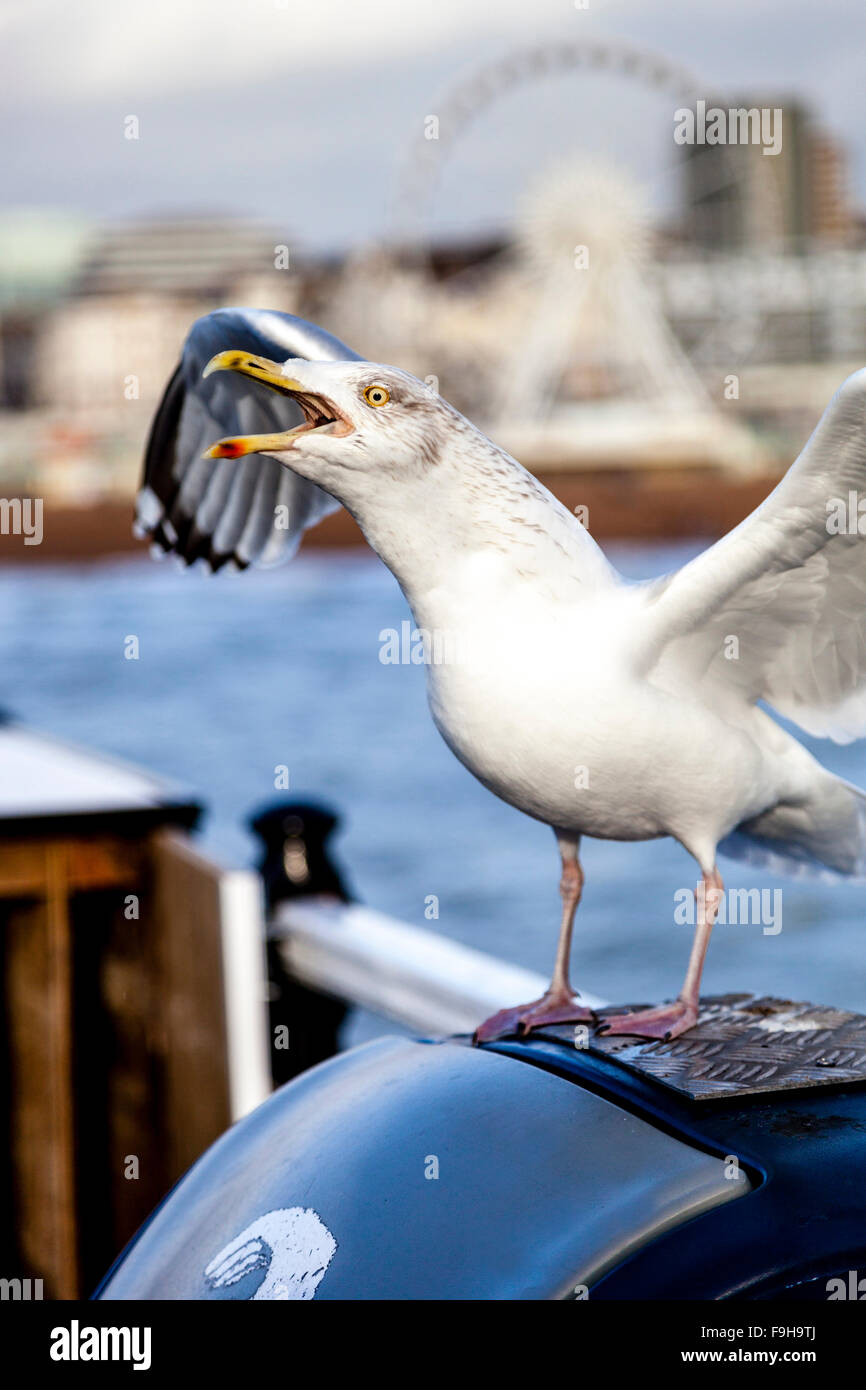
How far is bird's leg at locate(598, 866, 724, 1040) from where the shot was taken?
159cm

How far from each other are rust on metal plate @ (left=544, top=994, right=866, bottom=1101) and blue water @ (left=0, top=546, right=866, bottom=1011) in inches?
34.5

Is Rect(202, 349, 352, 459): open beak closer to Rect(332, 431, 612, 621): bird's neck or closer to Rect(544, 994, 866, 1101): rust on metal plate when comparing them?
Rect(332, 431, 612, 621): bird's neck

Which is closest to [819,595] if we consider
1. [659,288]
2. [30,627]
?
[30,627]

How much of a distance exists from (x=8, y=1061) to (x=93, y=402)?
170 ft

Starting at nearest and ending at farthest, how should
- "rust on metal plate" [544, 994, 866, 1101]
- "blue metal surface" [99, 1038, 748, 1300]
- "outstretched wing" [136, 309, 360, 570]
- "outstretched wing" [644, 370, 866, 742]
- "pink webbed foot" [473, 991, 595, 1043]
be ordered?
1. "blue metal surface" [99, 1038, 748, 1300]
2. "rust on metal plate" [544, 994, 866, 1101]
3. "outstretched wing" [644, 370, 866, 742]
4. "pink webbed foot" [473, 991, 595, 1043]
5. "outstretched wing" [136, 309, 360, 570]

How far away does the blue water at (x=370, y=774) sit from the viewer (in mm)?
10453

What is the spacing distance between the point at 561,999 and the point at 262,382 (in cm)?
67

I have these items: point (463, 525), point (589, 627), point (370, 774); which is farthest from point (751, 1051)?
point (370, 774)

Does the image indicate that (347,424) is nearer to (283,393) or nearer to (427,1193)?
(283,393)

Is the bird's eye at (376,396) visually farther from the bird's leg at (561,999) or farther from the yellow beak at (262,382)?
the bird's leg at (561,999)

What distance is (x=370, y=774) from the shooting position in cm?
1573

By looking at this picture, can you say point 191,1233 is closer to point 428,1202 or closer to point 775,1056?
point 428,1202

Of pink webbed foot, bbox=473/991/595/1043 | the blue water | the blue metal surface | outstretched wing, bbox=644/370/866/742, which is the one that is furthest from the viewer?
the blue water

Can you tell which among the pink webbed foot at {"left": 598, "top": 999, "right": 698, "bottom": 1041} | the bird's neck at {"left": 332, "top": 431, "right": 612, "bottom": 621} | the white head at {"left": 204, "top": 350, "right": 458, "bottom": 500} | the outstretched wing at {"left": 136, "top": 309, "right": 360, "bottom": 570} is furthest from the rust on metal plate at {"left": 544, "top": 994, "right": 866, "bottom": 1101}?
the outstretched wing at {"left": 136, "top": 309, "right": 360, "bottom": 570}
